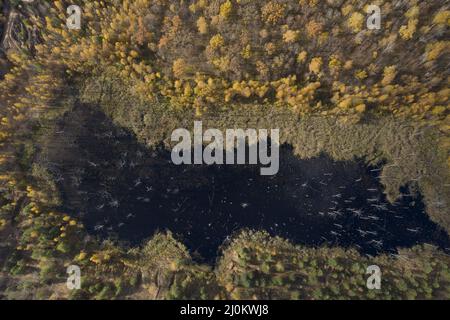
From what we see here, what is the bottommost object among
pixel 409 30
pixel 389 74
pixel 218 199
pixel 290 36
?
pixel 218 199

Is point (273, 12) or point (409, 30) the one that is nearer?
point (409, 30)

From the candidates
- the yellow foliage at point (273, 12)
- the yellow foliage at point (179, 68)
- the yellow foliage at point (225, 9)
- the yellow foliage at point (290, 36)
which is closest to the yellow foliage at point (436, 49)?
the yellow foliage at point (290, 36)

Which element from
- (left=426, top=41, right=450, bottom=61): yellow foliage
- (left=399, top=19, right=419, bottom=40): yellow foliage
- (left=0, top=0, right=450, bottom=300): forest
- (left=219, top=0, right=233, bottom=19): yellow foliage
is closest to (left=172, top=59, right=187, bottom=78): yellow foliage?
(left=0, top=0, right=450, bottom=300): forest

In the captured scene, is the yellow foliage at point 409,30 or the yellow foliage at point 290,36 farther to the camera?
the yellow foliage at point 290,36

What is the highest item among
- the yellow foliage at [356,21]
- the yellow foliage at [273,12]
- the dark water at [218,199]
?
the yellow foliage at [273,12]

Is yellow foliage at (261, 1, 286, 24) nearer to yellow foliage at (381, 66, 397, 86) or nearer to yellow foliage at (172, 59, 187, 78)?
yellow foliage at (172, 59, 187, 78)

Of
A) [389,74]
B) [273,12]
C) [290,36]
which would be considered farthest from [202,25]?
[389,74]

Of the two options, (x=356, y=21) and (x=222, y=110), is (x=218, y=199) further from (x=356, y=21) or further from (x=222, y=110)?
(x=356, y=21)

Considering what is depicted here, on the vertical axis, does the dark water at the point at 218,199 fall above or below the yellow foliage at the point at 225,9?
below

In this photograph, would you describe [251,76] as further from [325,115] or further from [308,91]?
[325,115]

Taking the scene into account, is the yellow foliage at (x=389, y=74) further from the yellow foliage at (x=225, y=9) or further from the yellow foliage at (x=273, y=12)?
the yellow foliage at (x=225, y=9)
